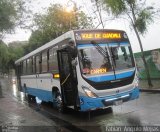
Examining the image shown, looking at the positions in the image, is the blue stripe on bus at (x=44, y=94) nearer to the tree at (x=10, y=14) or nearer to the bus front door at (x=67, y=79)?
the bus front door at (x=67, y=79)

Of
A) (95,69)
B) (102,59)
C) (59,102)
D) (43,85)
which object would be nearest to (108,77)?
(95,69)

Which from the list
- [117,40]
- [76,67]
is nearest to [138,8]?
[117,40]

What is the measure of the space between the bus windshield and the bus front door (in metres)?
0.61

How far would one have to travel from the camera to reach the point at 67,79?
12.4m

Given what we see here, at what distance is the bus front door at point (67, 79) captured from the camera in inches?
453

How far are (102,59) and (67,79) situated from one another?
6.14ft

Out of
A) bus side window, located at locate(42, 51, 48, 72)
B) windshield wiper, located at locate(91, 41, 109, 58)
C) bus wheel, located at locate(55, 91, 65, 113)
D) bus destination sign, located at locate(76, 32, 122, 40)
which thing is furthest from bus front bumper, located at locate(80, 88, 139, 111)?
bus side window, located at locate(42, 51, 48, 72)

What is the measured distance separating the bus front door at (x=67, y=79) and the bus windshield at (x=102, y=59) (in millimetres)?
609

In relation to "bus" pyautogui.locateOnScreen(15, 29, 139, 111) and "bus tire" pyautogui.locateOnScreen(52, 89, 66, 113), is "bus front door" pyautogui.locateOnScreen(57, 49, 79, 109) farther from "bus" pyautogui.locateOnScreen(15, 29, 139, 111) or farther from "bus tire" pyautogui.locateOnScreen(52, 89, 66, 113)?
"bus tire" pyautogui.locateOnScreen(52, 89, 66, 113)

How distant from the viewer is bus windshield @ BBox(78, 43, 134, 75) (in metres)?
11.0

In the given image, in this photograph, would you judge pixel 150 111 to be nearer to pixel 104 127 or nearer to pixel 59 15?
pixel 104 127

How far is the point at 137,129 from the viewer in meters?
8.85

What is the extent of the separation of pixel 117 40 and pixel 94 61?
1316 millimetres

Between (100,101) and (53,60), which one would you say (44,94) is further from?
(100,101)
